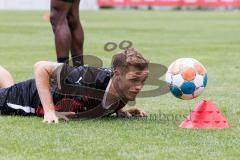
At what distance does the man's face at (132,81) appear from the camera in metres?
6.18

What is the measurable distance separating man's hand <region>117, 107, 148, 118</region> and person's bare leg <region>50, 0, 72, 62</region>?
186cm

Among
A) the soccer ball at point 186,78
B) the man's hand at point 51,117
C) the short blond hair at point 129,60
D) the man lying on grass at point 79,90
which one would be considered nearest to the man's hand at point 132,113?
the man lying on grass at point 79,90

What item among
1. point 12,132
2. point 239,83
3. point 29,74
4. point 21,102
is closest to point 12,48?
point 29,74

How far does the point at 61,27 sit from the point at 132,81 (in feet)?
9.04

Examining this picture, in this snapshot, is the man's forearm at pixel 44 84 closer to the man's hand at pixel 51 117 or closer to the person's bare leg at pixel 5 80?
the man's hand at pixel 51 117

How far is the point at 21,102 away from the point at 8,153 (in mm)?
1870

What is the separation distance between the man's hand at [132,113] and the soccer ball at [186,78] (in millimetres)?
430

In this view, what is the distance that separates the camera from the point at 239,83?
392 inches

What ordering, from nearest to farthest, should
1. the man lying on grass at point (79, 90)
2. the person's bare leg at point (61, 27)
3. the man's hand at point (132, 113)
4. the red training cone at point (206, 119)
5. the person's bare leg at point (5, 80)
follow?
the red training cone at point (206, 119) → the man lying on grass at point (79, 90) → the man's hand at point (132, 113) → the person's bare leg at point (5, 80) → the person's bare leg at point (61, 27)

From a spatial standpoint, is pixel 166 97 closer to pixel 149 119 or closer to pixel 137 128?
pixel 149 119

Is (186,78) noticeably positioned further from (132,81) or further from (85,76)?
(85,76)

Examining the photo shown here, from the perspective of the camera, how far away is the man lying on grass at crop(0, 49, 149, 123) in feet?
20.4

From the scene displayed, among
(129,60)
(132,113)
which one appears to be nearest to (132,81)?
(129,60)

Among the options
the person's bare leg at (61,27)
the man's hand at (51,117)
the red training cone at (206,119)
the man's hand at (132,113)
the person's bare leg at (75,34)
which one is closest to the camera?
the red training cone at (206,119)
